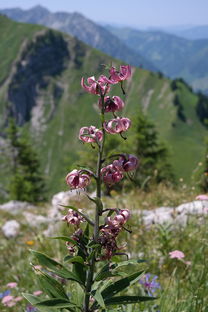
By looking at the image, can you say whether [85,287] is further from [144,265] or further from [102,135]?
[144,265]

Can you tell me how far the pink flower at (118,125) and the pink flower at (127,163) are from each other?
0.18m

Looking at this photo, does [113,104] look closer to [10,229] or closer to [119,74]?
[119,74]

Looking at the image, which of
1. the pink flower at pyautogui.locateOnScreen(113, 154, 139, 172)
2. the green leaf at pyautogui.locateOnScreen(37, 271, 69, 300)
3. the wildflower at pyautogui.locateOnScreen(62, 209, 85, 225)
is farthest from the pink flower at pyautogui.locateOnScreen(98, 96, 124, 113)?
the green leaf at pyautogui.locateOnScreen(37, 271, 69, 300)

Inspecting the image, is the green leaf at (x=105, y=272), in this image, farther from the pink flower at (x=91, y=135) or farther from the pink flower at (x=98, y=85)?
the pink flower at (x=98, y=85)

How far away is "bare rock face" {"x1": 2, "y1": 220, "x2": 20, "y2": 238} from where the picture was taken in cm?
838

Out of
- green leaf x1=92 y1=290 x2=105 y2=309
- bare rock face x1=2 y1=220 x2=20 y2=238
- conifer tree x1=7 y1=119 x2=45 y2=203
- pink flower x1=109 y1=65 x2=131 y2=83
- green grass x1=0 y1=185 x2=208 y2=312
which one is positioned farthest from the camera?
conifer tree x1=7 y1=119 x2=45 y2=203

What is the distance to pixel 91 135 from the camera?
2.32m

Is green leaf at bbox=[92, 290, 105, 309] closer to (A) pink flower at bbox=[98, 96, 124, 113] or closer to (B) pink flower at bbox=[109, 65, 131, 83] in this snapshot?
→ (A) pink flower at bbox=[98, 96, 124, 113]

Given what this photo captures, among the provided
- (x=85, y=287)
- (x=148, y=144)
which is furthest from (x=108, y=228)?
(x=148, y=144)

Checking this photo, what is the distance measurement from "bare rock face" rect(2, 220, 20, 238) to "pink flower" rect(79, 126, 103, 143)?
20.5 ft

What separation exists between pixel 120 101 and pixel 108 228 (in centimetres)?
85

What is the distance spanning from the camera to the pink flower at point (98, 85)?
2.31 metres

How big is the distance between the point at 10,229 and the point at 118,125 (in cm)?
742

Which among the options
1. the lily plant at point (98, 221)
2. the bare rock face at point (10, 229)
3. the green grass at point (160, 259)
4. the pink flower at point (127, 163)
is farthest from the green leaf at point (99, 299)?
the bare rock face at point (10, 229)
